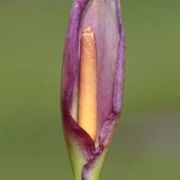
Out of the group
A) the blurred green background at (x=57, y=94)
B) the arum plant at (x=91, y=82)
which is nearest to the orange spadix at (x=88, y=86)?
the arum plant at (x=91, y=82)

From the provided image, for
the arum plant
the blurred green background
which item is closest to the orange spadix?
the arum plant

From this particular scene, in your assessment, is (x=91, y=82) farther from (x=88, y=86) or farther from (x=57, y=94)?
(x=57, y=94)

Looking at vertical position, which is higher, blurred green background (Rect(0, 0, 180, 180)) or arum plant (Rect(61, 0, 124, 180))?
arum plant (Rect(61, 0, 124, 180))

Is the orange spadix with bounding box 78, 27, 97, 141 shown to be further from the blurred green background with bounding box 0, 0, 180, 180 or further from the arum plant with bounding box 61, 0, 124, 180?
Result: the blurred green background with bounding box 0, 0, 180, 180

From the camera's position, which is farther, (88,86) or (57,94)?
(57,94)

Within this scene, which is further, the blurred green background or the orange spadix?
the blurred green background

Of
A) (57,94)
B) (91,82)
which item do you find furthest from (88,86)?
(57,94)
